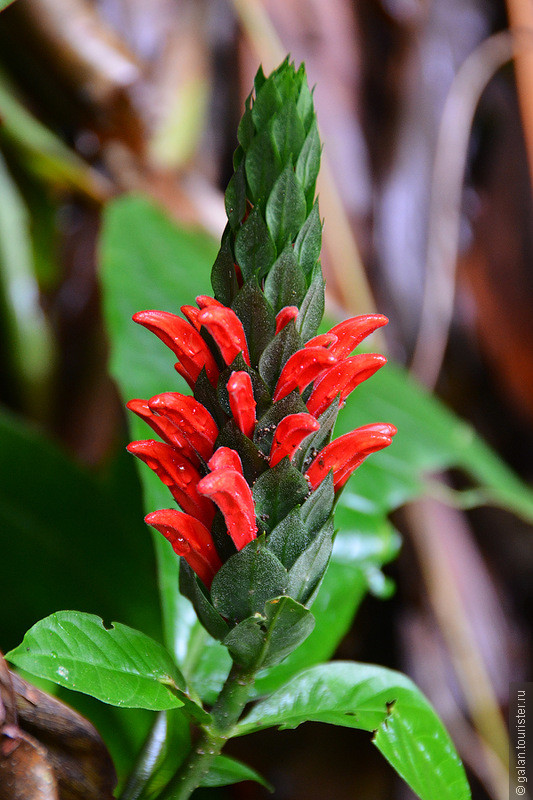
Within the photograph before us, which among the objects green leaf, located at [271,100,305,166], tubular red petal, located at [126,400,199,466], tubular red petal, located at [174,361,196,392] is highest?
green leaf, located at [271,100,305,166]

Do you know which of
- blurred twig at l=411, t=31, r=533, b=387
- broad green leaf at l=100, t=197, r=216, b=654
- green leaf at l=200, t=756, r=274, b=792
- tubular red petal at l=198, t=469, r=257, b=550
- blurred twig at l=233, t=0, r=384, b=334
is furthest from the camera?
blurred twig at l=411, t=31, r=533, b=387

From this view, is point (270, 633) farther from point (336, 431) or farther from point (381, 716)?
point (336, 431)

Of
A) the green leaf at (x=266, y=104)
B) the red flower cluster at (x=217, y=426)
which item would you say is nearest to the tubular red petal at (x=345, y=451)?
the red flower cluster at (x=217, y=426)

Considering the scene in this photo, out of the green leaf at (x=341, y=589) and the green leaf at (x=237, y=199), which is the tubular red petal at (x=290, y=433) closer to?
the green leaf at (x=237, y=199)

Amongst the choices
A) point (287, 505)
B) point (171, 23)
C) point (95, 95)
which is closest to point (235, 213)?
point (287, 505)

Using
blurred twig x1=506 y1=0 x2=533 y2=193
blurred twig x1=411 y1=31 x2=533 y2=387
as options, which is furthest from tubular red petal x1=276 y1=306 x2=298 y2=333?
blurred twig x1=506 y1=0 x2=533 y2=193

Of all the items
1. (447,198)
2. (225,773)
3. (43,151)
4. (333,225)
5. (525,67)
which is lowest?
(225,773)

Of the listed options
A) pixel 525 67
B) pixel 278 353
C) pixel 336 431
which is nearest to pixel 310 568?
pixel 278 353

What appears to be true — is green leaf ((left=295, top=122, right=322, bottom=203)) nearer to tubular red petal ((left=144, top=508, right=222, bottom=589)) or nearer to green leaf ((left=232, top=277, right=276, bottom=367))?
green leaf ((left=232, top=277, right=276, bottom=367))

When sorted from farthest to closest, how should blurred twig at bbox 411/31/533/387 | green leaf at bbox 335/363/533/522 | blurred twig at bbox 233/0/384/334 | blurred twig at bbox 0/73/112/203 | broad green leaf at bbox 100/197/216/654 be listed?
blurred twig at bbox 411/31/533/387 → blurred twig at bbox 233/0/384/334 → blurred twig at bbox 0/73/112/203 → green leaf at bbox 335/363/533/522 → broad green leaf at bbox 100/197/216/654
